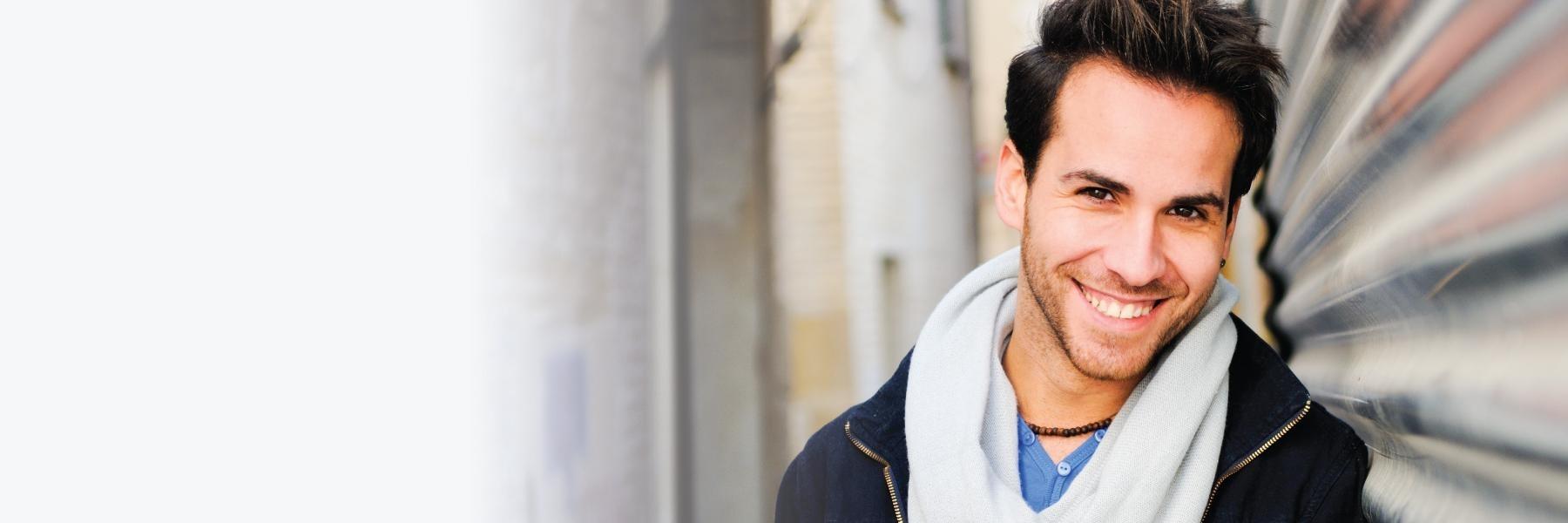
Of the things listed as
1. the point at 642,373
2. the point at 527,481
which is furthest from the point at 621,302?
the point at 527,481

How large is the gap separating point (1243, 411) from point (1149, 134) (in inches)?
18.0

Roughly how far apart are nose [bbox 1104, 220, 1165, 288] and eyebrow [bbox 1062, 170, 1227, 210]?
51mm

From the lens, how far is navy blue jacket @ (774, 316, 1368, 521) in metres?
1.64

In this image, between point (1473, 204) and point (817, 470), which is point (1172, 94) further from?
point (817, 470)

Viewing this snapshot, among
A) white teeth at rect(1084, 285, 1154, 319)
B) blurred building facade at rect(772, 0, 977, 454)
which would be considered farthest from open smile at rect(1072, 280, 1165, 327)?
blurred building facade at rect(772, 0, 977, 454)

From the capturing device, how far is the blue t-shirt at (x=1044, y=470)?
1.87 m

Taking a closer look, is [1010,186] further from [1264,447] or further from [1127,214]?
[1264,447]

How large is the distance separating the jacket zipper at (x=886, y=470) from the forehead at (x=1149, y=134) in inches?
23.5

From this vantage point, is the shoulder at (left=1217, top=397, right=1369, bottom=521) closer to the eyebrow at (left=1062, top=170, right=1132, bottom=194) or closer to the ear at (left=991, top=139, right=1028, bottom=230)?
the eyebrow at (left=1062, top=170, right=1132, bottom=194)

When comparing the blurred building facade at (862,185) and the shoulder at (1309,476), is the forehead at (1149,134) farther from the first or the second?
the blurred building facade at (862,185)

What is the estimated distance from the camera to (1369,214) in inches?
65.6

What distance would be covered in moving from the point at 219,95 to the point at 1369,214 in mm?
1643

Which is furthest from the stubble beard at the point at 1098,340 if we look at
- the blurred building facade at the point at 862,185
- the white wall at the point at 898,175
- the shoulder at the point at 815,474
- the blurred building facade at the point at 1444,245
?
the white wall at the point at 898,175

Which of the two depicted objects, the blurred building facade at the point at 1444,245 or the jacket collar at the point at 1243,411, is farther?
the jacket collar at the point at 1243,411
